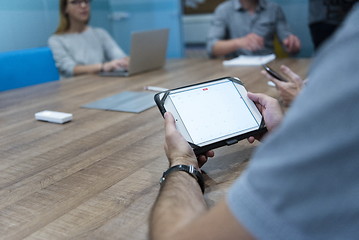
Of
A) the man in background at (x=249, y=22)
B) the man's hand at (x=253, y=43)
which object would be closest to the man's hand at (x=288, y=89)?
the man's hand at (x=253, y=43)

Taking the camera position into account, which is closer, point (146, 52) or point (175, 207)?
point (175, 207)

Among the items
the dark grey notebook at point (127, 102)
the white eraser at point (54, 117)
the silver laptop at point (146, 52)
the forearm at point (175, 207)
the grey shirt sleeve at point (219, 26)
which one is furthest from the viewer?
the grey shirt sleeve at point (219, 26)

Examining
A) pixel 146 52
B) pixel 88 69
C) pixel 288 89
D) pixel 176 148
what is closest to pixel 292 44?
pixel 146 52

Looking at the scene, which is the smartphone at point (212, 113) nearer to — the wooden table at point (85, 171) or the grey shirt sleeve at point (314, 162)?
the wooden table at point (85, 171)

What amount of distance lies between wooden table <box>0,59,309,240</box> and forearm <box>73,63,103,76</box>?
76cm

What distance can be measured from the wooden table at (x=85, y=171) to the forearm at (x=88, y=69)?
761 millimetres

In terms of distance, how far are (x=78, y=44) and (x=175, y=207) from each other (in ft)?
7.37

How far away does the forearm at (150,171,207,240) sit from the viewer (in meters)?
0.49

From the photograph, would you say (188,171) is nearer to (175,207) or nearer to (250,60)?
(175,207)

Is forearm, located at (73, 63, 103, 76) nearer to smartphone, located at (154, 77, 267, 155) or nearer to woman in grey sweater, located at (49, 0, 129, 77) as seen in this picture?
woman in grey sweater, located at (49, 0, 129, 77)

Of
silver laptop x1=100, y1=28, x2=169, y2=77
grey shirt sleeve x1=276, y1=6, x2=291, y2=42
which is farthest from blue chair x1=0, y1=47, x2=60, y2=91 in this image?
grey shirt sleeve x1=276, y1=6, x2=291, y2=42

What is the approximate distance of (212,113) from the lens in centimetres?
84

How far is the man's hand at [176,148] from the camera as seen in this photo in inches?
28.0

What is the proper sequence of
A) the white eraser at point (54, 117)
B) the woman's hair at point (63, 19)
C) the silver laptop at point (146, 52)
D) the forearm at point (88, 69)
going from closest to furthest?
the white eraser at point (54, 117) < the silver laptop at point (146, 52) < the forearm at point (88, 69) < the woman's hair at point (63, 19)
